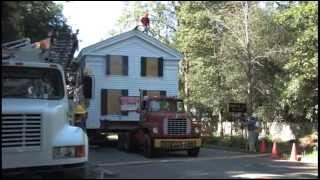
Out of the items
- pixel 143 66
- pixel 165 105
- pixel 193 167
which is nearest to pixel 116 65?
pixel 143 66

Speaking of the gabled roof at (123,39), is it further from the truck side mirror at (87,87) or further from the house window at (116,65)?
the truck side mirror at (87,87)

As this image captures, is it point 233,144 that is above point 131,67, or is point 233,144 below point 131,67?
below

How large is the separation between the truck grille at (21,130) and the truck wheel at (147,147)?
1022 cm

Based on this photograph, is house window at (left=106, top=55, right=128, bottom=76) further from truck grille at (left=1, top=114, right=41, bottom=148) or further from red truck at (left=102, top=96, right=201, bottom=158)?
truck grille at (left=1, top=114, right=41, bottom=148)

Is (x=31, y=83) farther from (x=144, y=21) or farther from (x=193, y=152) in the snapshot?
(x=144, y=21)

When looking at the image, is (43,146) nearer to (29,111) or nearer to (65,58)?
(29,111)

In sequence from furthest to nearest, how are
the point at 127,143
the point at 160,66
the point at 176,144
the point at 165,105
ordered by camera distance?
the point at 160,66
the point at 127,143
the point at 165,105
the point at 176,144

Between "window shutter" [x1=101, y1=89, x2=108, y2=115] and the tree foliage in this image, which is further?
"window shutter" [x1=101, y1=89, x2=108, y2=115]

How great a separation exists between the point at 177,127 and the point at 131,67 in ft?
39.4

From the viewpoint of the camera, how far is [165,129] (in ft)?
77.1

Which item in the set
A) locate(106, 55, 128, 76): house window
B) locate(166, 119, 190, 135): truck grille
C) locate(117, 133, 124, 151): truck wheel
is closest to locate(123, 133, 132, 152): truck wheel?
locate(117, 133, 124, 151): truck wheel

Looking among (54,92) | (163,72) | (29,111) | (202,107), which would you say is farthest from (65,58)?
(202,107)

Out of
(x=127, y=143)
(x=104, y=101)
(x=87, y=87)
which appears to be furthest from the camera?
(x=104, y=101)

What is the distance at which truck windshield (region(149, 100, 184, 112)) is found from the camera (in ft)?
80.9
